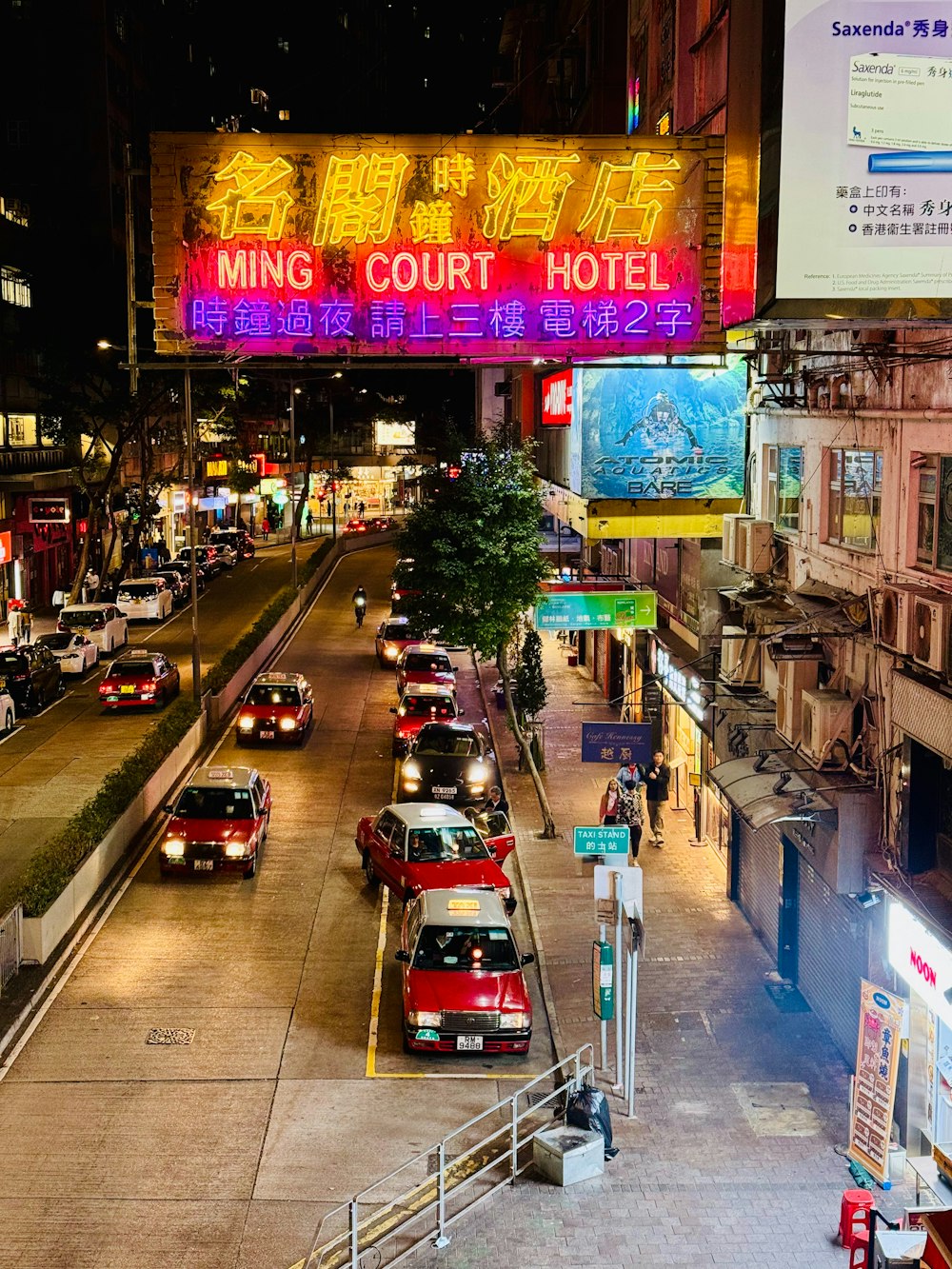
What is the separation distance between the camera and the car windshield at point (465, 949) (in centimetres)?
1784

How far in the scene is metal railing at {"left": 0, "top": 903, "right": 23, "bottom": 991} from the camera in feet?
61.7

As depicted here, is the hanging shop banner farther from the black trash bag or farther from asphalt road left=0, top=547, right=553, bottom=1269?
asphalt road left=0, top=547, right=553, bottom=1269

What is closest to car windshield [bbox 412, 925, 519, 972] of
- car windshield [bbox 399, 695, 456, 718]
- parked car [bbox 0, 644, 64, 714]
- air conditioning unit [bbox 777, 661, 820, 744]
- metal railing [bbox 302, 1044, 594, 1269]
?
metal railing [bbox 302, 1044, 594, 1269]

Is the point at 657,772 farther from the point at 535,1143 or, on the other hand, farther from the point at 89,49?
the point at 89,49

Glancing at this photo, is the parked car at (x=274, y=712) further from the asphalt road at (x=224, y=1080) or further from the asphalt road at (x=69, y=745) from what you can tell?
the asphalt road at (x=224, y=1080)

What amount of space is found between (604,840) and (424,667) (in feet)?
78.0

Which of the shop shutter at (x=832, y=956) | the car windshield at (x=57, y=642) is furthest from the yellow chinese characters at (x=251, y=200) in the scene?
the car windshield at (x=57, y=642)

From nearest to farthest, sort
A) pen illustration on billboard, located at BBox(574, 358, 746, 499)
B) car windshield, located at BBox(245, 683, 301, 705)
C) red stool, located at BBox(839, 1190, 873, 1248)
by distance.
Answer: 1. red stool, located at BBox(839, 1190, 873, 1248)
2. pen illustration on billboard, located at BBox(574, 358, 746, 499)
3. car windshield, located at BBox(245, 683, 301, 705)

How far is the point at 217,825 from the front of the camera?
24375 mm

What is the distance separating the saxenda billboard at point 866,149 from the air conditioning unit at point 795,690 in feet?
18.9

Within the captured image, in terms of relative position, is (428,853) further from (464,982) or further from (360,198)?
(360,198)

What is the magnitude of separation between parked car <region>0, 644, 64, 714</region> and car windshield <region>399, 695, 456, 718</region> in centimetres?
982

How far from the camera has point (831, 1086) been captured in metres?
16.2

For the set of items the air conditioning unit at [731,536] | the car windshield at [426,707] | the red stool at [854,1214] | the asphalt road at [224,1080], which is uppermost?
the air conditioning unit at [731,536]
